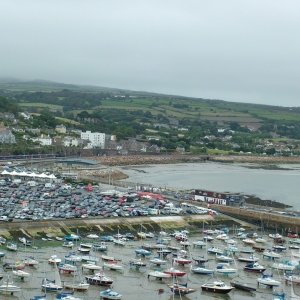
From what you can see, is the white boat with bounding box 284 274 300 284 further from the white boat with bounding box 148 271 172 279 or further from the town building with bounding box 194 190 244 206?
the town building with bounding box 194 190 244 206

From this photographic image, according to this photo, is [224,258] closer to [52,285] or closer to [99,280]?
[99,280]

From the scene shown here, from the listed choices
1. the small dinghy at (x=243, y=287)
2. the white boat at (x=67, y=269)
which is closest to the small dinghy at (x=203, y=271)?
the small dinghy at (x=243, y=287)

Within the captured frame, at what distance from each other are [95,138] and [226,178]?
67.5 feet

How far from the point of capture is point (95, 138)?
78.5 metres

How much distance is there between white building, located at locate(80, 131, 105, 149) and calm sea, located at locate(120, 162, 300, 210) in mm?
9504

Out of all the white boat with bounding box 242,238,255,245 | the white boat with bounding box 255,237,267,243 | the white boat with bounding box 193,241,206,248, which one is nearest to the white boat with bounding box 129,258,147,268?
the white boat with bounding box 193,241,206,248

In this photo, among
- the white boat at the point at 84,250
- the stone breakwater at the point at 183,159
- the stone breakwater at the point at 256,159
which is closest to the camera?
the white boat at the point at 84,250

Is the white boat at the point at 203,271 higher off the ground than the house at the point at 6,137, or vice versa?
the house at the point at 6,137

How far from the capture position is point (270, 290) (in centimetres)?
2369

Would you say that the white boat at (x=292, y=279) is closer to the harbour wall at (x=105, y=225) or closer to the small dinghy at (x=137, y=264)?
the small dinghy at (x=137, y=264)

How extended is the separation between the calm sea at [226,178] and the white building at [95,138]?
31.2 feet

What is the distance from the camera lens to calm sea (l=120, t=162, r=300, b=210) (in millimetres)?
52250

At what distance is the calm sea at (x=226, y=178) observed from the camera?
5225 centimetres

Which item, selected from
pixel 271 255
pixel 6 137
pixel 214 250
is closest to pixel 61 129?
pixel 6 137
